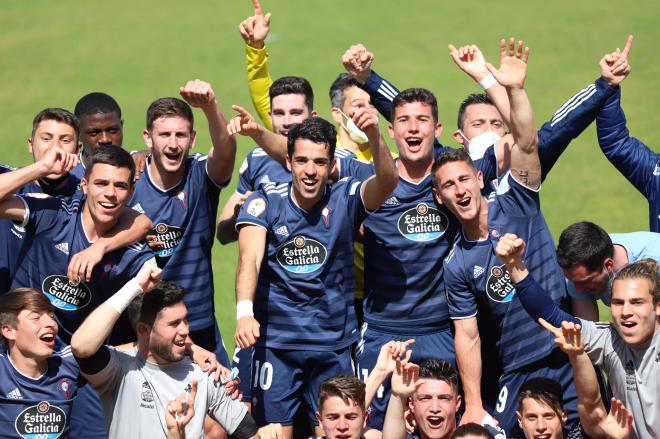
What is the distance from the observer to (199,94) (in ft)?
26.8

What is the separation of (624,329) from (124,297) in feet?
10.5

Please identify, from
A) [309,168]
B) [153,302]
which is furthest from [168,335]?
[309,168]

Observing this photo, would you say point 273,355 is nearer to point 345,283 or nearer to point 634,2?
point 345,283

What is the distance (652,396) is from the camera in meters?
7.25

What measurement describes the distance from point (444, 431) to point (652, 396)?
54.9 inches

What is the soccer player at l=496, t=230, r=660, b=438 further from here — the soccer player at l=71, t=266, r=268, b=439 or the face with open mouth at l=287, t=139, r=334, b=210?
the soccer player at l=71, t=266, r=268, b=439

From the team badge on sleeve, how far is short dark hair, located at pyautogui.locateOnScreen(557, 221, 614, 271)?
2.11 metres

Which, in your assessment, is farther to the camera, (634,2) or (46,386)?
(634,2)

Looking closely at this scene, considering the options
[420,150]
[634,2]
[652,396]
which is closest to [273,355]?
[420,150]

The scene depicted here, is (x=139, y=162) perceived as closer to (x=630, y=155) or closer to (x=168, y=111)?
(x=168, y=111)

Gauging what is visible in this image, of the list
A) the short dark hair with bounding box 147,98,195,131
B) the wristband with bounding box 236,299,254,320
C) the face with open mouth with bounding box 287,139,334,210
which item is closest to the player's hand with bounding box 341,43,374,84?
the face with open mouth with bounding box 287,139,334,210

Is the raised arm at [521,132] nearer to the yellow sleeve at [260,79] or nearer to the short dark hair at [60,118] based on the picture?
the yellow sleeve at [260,79]

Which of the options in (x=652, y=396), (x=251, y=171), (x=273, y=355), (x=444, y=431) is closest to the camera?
(x=652, y=396)

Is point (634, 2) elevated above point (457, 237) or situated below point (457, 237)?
above
